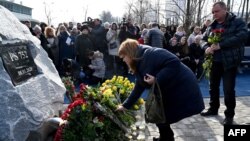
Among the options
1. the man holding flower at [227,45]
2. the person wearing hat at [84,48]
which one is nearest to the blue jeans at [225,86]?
the man holding flower at [227,45]

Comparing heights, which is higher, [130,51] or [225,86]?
[130,51]

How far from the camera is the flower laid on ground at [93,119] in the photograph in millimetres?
3504

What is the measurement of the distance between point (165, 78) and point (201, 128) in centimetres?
211

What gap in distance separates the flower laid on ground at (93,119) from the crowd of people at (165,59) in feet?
0.64

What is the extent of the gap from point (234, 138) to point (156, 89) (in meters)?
0.98

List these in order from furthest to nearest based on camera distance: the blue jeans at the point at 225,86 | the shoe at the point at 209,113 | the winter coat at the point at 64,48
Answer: the winter coat at the point at 64,48 < the shoe at the point at 209,113 < the blue jeans at the point at 225,86

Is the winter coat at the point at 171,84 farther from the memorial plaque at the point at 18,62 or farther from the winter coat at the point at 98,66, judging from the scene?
the winter coat at the point at 98,66

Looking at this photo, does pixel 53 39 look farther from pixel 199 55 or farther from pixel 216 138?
pixel 216 138

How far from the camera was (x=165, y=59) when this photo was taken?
378cm

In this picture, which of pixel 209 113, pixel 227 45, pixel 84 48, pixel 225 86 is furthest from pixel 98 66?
pixel 227 45

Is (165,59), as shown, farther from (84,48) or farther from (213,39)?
(84,48)

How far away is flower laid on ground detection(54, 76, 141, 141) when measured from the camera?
138 inches

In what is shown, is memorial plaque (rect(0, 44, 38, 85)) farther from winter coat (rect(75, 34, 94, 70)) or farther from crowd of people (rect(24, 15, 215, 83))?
winter coat (rect(75, 34, 94, 70))

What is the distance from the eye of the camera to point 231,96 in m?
5.55
